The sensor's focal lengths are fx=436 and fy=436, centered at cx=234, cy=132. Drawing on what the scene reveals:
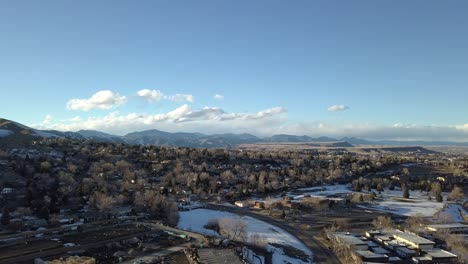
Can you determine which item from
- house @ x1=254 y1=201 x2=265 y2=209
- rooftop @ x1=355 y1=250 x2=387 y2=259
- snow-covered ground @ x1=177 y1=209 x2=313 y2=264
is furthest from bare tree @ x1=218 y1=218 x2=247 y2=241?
house @ x1=254 y1=201 x2=265 y2=209

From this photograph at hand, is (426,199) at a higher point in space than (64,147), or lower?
lower

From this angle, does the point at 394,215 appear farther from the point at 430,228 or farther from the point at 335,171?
the point at 335,171

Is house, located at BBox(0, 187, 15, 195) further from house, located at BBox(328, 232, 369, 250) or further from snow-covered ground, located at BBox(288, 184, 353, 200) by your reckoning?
snow-covered ground, located at BBox(288, 184, 353, 200)

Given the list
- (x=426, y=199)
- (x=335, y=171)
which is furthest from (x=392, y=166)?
(x=426, y=199)

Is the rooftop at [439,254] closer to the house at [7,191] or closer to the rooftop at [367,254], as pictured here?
the rooftop at [367,254]

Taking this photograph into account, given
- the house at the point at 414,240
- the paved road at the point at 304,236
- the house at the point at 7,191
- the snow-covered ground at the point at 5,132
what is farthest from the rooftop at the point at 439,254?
the snow-covered ground at the point at 5,132
